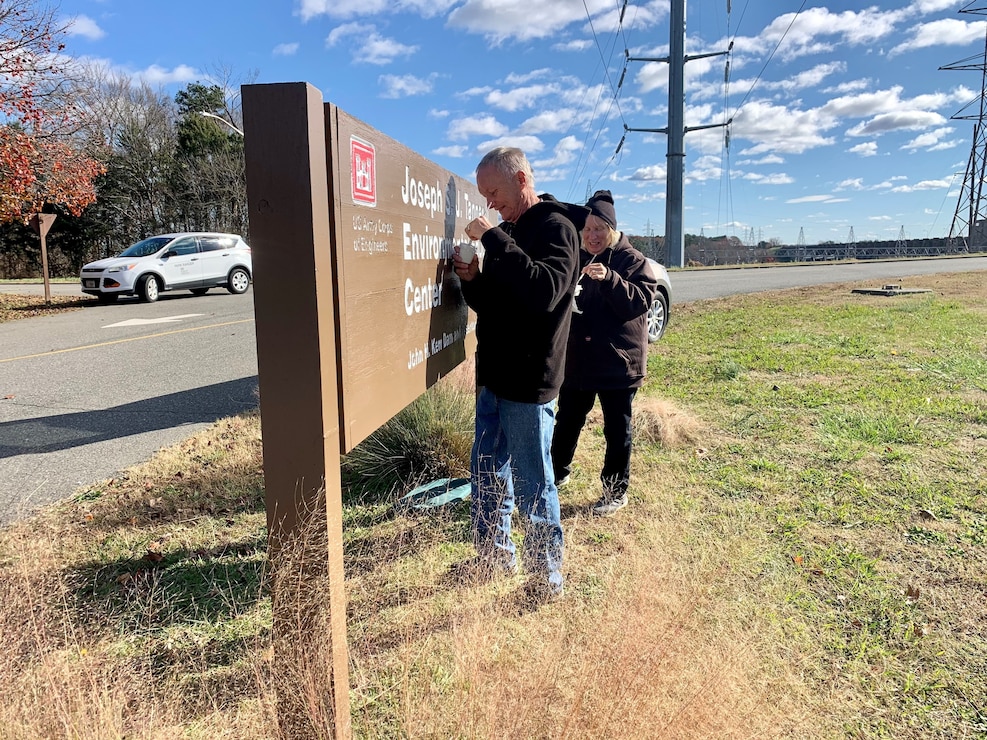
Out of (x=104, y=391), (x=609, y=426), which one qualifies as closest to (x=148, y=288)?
(x=104, y=391)

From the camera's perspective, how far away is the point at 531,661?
1939 millimetres

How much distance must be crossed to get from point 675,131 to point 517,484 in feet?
90.5


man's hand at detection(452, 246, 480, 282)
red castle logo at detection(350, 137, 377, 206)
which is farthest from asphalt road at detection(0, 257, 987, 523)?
red castle logo at detection(350, 137, 377, 206)

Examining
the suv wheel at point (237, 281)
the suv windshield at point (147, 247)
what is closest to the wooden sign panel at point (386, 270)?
the suv windshield at point (147, 247)

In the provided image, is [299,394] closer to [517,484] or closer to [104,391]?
[517,484]

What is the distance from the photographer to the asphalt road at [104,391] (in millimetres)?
4316

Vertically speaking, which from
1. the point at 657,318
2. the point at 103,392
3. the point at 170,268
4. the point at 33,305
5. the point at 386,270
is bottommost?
the point at 103,392

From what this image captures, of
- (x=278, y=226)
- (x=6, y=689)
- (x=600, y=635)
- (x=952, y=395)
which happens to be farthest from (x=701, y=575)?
(x=952, y=395)

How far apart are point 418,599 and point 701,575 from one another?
3.84 ft

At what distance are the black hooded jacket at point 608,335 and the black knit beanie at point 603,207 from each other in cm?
19

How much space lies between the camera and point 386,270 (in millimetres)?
2201

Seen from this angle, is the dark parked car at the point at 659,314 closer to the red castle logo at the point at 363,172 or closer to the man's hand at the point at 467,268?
the man's hand at the point at 467,268

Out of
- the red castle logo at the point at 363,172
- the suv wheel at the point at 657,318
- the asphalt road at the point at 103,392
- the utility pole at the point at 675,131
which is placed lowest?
the asphalt road at the point at 103,392

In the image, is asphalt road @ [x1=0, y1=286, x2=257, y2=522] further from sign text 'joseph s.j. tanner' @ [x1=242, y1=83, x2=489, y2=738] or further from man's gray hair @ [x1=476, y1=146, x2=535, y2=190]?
man's gray hair @ [x1=476, y1=146, x2=535, y2=190]
